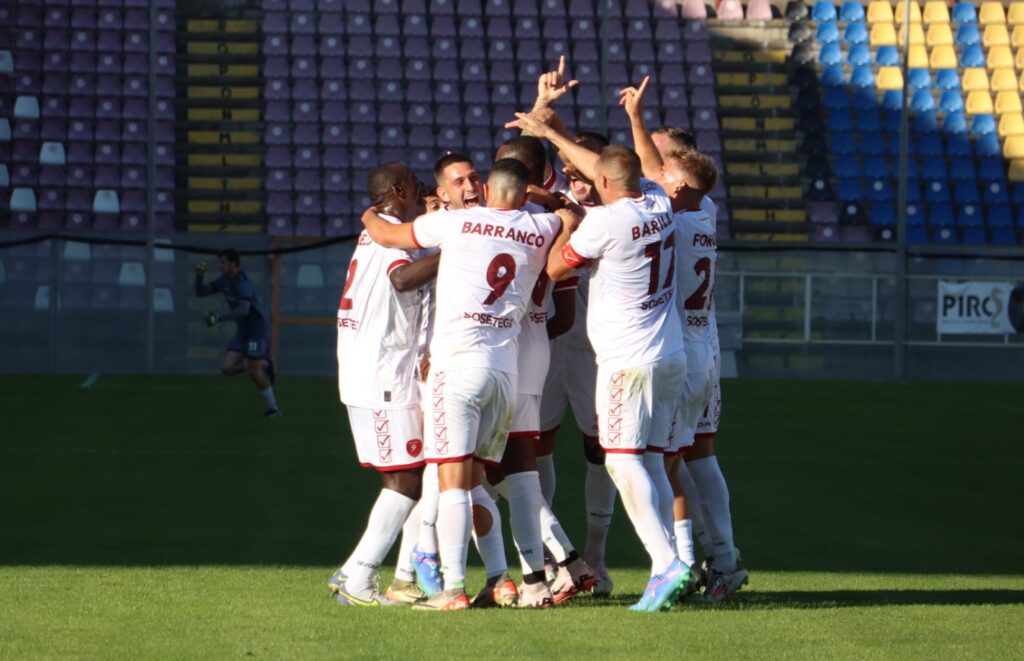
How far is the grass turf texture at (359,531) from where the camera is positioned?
622 centimetres

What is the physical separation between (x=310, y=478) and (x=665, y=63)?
1812 cm

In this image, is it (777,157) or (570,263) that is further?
(777,157)

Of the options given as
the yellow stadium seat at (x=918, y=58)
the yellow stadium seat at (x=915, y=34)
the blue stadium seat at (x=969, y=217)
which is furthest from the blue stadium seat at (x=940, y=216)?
the yellow stadium seat at (x=915, y=34)

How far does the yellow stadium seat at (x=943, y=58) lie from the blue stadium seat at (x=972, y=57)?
0.58ft

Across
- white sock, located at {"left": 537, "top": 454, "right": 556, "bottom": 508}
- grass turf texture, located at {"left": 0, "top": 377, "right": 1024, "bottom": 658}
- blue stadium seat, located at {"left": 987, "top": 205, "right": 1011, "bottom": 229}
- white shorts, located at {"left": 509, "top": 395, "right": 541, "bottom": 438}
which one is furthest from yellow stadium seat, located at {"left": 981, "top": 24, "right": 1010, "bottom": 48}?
white shorts, located at {"left": 509, "top": 395, "right": 541, "bottom": 438}

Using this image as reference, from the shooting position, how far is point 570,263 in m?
6.75

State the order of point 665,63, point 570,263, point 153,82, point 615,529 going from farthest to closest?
point 665,63
point 153,82
point 615,529
point 570,263

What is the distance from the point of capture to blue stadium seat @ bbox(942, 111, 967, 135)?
2864 centimetres

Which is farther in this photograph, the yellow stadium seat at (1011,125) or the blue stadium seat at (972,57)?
the blue stadium seat at (972,57)

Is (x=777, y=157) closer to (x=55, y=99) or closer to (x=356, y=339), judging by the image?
(x=55, y=99)

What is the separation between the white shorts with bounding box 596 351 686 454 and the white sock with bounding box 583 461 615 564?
827mm

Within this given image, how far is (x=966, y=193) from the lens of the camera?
27516 mm

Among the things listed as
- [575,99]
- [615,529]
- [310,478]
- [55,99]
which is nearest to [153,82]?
[55,99]

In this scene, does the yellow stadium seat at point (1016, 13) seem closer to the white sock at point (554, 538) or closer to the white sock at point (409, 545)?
the white sock at point (554, 538)
